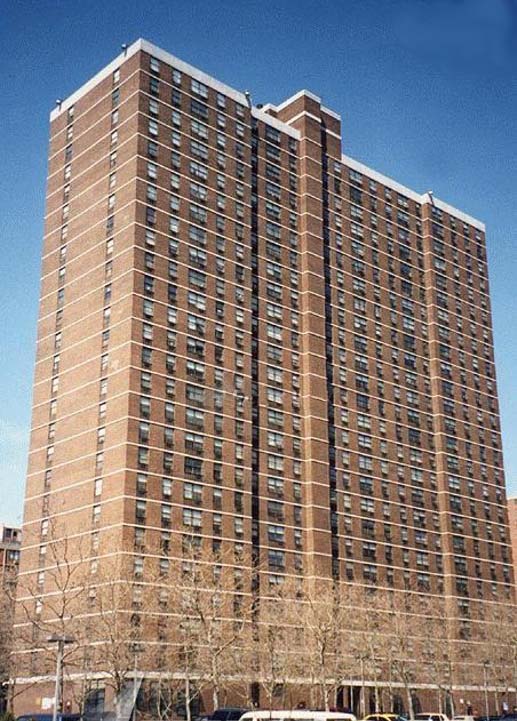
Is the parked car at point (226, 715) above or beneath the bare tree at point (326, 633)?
beneath

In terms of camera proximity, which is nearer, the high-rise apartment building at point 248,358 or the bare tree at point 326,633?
the bare tree at point 326,633

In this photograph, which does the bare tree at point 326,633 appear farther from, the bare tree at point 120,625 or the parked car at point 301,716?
the parked car at point 301,716

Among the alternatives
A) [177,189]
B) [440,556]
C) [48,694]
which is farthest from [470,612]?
[177,189]

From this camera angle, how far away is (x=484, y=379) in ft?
451

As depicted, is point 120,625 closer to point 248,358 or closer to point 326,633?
point 326,633

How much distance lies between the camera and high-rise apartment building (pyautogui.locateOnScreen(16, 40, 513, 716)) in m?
97.9

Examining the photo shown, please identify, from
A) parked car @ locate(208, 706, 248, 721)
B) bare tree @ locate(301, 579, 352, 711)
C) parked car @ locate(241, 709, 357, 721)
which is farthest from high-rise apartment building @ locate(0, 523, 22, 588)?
parked car @ locate(241, 709, 357, 721)

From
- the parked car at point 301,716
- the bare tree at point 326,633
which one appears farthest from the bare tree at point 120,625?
the parked car at point 301,716

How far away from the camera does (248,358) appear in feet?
351

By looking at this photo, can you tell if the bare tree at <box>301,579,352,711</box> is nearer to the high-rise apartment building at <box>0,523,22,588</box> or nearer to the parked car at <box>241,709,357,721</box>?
the parked car at <box>241,709,357,721</box>

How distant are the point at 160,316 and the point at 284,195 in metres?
28.2

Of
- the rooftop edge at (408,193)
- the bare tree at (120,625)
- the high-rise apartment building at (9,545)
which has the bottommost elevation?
the bare tree at (120,625)

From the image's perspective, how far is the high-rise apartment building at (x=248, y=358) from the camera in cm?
9788

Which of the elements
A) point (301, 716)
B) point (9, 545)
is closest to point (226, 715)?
point (301, 716)
